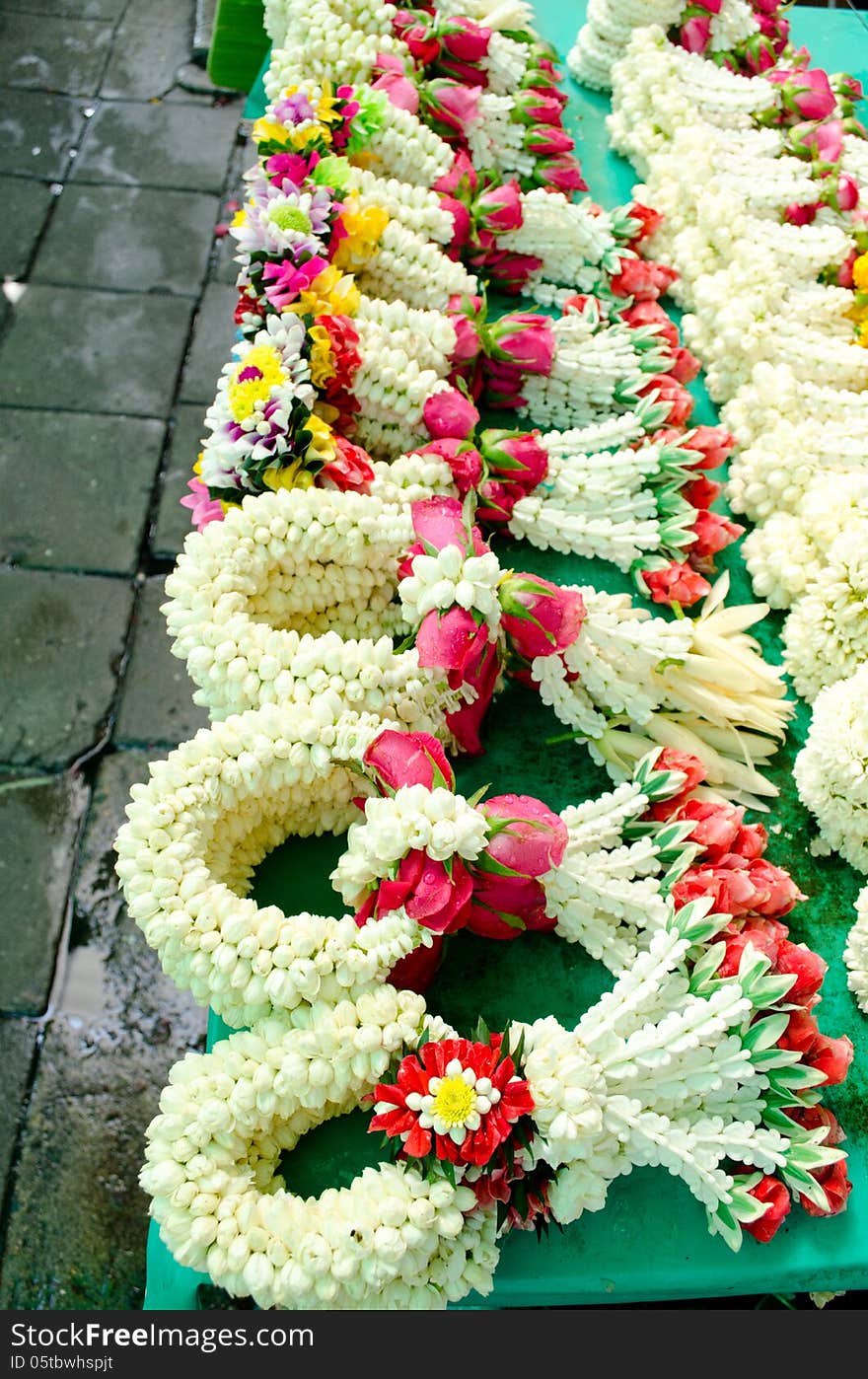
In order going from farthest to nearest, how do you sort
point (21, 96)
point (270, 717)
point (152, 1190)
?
point (21, 96) → point (270, 717) → point (152, 1190)

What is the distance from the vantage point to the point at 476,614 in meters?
1.08

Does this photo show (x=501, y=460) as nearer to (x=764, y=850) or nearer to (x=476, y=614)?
(x=476, y=614)

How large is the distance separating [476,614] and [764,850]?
428mm

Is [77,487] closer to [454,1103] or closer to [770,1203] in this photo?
[454,1103]

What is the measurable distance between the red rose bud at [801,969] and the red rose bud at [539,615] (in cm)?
38

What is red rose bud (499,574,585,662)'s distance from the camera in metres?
1.14

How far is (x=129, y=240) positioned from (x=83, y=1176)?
7.58ft

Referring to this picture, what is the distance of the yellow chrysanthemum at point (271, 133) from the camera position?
1.42m

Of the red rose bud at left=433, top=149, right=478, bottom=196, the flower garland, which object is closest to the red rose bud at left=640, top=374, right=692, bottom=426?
the red rose bud at left=433, top=149, right=478, bottom=196

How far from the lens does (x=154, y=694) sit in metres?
2.25

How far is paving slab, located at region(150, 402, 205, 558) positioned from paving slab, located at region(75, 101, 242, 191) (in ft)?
2.88

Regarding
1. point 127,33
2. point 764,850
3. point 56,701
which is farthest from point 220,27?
point 764,850

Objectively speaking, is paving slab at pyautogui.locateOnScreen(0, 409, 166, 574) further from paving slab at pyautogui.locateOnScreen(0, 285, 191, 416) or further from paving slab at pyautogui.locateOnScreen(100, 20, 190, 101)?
paving slab at pyautogui.locateOnScreen(100, 20, 190, 101)

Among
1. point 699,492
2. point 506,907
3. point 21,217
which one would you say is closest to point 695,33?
point 699,492
